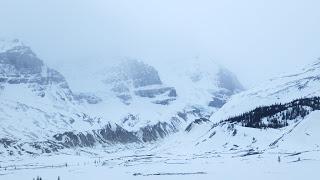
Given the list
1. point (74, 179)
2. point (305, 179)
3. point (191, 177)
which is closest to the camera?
point (305, 179)

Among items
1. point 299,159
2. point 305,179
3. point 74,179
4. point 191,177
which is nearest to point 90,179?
point 74,179

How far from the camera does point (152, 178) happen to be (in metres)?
182

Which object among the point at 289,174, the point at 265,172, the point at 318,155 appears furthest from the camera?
the point at 318,155

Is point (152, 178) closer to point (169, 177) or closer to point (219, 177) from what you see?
point (169, 177)

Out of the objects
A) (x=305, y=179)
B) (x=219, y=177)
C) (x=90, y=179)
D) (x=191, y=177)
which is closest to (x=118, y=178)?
(x=90, y=179)

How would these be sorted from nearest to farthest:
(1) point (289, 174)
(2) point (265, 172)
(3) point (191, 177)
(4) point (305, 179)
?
(4) point (305, 179)
(1) point (289, 174)
(2) point (265, 172)
(3) point (191, 177)

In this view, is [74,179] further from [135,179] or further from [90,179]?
[135,179]

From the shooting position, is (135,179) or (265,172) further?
(135,179)

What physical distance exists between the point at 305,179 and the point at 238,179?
2039 cm

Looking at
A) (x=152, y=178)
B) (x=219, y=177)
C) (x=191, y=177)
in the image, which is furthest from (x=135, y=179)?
(x=219, y=177)

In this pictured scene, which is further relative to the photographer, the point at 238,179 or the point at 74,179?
the point at 74,179

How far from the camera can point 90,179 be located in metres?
196

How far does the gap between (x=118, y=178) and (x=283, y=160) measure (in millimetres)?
50850

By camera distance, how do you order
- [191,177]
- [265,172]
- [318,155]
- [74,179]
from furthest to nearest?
[74,179]
[318,155]
[191,177]
[265,172]
